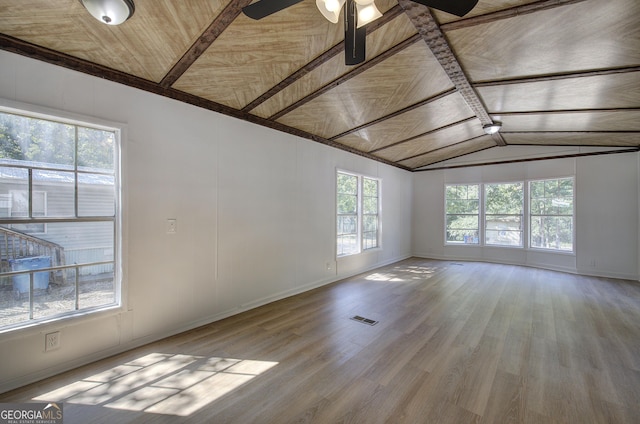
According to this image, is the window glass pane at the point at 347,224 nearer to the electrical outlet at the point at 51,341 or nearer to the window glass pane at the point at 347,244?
the window glass pane at the point at 347,244

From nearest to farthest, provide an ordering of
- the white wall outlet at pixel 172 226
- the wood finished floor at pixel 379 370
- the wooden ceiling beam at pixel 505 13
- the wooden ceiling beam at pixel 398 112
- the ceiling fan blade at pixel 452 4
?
the ceiling fan blade at pixel 452 4, the wood finished floor at pixel 379 370, the wooden ceiling beam at pixel 505 13, the white wall outlet at pixel 172 226, the wooden ceiling beam at pixel 398 112

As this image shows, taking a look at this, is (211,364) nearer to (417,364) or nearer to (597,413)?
(417,364)

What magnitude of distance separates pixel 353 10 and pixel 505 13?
131 centimetres

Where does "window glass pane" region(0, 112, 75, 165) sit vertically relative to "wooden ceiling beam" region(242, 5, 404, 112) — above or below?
below

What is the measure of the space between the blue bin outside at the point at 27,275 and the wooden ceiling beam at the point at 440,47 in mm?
3511

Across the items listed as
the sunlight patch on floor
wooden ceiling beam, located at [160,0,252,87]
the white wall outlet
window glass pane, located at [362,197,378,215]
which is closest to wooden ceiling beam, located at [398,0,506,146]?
wooden ceiling beam, located at [160,0,252,87]

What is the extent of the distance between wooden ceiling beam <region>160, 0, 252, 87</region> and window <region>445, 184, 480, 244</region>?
23.1 feet

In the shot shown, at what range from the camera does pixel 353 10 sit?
1.67 meters

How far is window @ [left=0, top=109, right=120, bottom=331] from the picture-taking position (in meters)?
2.08

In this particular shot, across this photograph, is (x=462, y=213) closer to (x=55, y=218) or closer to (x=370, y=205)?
(x=370, y=205)

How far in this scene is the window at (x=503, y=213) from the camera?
6652mm

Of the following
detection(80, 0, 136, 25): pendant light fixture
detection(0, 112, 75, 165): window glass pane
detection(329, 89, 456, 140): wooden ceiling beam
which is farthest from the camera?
detection(329, 89, 456, 140): wooden ceiling beam

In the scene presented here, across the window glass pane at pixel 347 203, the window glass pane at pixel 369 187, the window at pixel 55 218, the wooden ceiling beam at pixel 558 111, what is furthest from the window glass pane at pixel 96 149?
the wooden ceiling beam at pixel 558 111

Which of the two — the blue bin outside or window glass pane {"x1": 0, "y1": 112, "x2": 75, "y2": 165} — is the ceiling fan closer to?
window glass pane {"x1": 0, "y1": 112, "x2": 75, "y2": 165}
